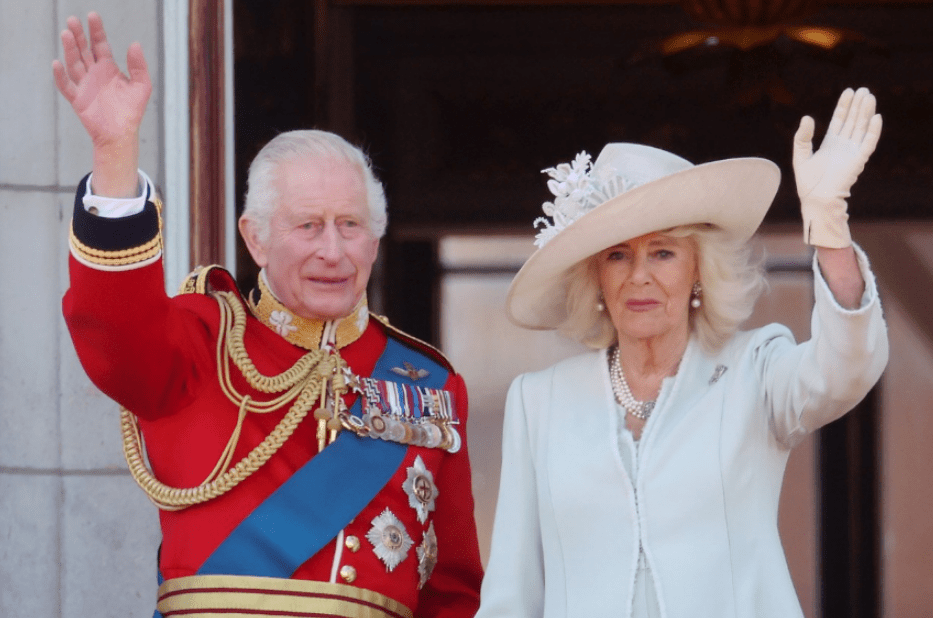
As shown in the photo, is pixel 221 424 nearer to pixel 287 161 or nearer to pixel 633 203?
pixel 287 161

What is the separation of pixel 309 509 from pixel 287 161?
61 centimetres

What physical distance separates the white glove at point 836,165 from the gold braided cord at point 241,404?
35.5 inches

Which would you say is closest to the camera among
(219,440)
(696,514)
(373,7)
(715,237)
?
(696,514)

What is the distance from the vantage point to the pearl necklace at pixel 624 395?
7.34 feet

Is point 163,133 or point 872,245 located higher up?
point 163,133

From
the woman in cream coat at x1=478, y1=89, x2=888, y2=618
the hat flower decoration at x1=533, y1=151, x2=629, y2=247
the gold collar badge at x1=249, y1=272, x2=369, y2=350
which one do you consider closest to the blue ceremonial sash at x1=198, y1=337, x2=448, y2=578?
the gold collar badge at x1=249, y1=272, x2=369, y2=350

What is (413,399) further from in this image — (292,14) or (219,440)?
(292,14)

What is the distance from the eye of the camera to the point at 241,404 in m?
2.43

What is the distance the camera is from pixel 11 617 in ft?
9.94

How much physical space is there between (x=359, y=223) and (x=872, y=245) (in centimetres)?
345

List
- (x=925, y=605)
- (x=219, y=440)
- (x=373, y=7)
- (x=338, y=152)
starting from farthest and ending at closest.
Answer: (x=925, y=605) < (x=373, y=7) < (x=338, y=152) < (x=219, y=440)

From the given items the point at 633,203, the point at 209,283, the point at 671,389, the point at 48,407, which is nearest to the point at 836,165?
the point at 633,203

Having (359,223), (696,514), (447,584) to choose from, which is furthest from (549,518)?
(359,223)

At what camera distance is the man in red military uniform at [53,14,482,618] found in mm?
2217
